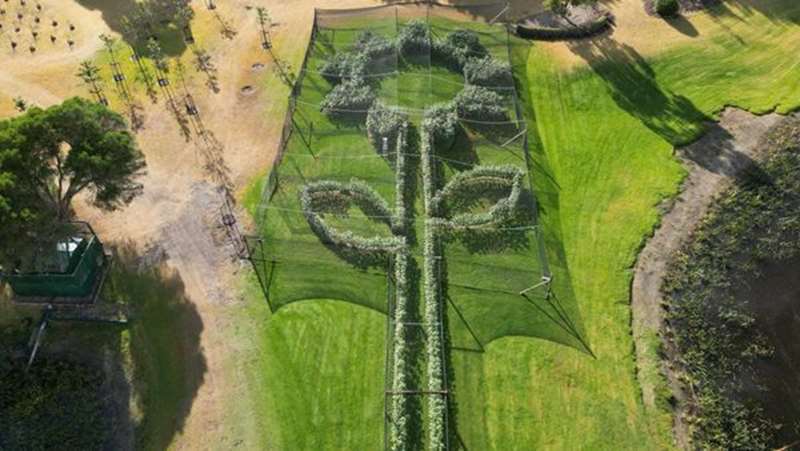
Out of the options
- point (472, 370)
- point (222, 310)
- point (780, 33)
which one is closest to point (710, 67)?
point (780, 33)

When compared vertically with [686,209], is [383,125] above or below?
above

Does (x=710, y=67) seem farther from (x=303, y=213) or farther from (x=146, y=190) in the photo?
(x=146, y=190)

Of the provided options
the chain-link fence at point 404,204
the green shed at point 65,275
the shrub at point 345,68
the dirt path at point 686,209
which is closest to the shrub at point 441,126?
the chain-link fence at point 404,204

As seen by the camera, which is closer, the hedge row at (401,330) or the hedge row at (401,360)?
the hedge row at (401,360)

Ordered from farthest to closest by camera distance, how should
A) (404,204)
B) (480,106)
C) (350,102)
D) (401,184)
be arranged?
(480,106), (350,102), (401,184), (404,204)

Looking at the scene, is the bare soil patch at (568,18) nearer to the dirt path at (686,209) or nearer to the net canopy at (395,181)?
the net canopy at (395,181)

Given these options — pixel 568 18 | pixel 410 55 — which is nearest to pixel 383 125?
pixel 410 55

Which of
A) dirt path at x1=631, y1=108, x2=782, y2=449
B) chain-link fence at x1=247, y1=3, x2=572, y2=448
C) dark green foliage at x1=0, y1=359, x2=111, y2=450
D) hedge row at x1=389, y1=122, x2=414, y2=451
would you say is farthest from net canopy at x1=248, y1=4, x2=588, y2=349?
dark green foliage at x1=0, y1=359, x2=111, y2=450

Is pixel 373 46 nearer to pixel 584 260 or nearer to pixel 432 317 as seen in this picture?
pixel 584 260

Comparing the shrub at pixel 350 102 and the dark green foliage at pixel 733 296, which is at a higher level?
the shrub at pixel 350 102
